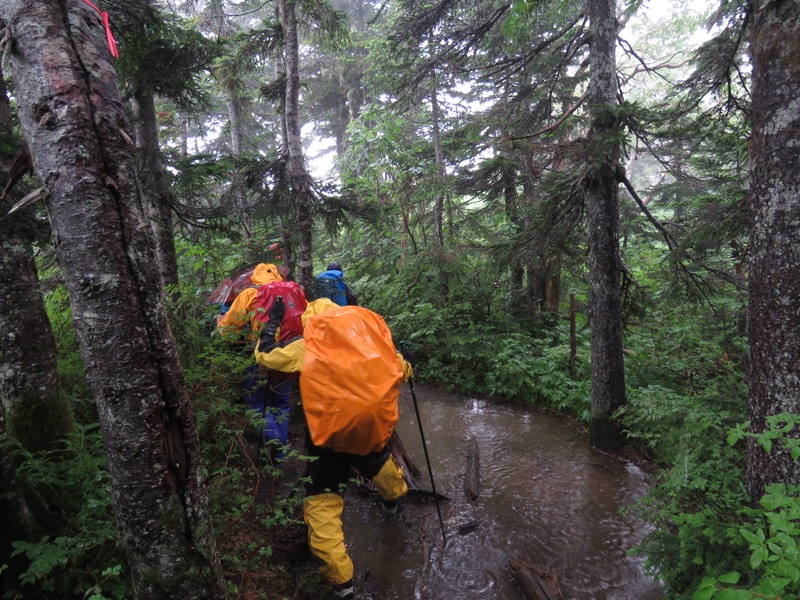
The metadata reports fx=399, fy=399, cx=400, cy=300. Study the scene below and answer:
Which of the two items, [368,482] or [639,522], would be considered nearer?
[639,522]

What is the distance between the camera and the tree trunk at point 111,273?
69.7 inches

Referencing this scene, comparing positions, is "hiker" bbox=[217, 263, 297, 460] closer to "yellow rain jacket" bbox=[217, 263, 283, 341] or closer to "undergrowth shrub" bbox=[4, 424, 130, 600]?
"yellow rain jacket" bbox=[217, 263, 283, 341]

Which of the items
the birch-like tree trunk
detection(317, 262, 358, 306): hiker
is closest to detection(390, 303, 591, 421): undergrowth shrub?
detection(317, 262, 358, 306): hiker

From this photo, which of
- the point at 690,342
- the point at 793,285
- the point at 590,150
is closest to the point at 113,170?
the point at 793,285

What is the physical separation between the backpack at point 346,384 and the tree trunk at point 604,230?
4.28 m

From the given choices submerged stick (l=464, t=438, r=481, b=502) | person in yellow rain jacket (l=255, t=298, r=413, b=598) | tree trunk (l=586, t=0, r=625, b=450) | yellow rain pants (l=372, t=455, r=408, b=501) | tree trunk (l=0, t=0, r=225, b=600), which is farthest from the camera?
tree trunk (l=586, t=0, r=625, b=450)

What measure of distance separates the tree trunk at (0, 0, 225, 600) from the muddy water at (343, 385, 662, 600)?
253 centimetres

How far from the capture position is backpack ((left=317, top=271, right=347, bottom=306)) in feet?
24.5

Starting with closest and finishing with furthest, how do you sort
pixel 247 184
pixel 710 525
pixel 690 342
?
pixel 710 525 → pixel 247 184 → pixel 690 342

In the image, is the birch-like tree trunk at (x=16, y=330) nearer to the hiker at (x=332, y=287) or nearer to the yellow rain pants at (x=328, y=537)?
the yellow rain pants at (x=328, y=537)

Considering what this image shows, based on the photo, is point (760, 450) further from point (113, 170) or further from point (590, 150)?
point (113, 170)

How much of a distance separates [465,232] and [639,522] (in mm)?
9986

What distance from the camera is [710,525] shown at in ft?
9.91

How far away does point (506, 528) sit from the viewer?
4703 millimetres
